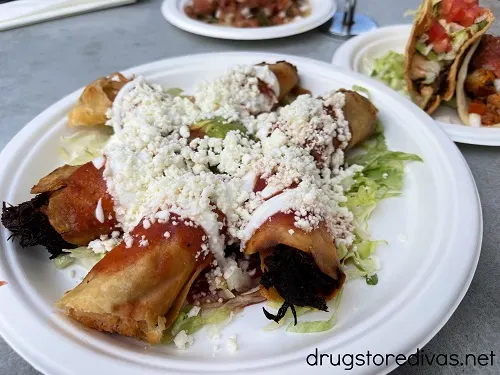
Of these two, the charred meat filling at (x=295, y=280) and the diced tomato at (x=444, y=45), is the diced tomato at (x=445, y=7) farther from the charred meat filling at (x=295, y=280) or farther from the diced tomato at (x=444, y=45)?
the charred meat filling at (x=295, y=280)

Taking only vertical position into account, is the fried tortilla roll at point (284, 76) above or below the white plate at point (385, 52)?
above

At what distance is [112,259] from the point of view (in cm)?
121

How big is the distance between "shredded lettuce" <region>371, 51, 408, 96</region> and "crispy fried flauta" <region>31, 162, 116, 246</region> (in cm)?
158

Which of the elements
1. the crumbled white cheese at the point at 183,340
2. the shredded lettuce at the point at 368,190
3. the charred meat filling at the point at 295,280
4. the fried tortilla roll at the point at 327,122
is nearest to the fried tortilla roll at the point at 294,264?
the charred meat filling at the point at 295,280

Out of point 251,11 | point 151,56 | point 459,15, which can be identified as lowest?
point 151,56

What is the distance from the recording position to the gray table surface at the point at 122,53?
5.33ft

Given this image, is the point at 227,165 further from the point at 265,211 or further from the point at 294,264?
the point at 294,264

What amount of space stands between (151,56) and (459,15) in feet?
5.73

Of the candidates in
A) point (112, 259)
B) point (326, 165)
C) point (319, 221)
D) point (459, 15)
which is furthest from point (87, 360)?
point (459, 15)

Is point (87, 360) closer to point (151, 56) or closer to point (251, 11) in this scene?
point (151, 56)

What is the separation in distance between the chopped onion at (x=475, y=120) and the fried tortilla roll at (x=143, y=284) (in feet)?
4.72

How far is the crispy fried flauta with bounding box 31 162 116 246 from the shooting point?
52.9 inches

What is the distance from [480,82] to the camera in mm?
2137

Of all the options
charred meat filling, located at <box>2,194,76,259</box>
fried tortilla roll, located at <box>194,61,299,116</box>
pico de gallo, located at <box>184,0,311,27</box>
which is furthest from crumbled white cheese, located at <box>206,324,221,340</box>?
pico de gallo, located at <box>184,0,311,27</box>
